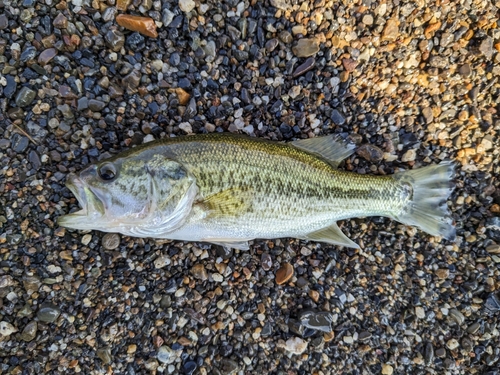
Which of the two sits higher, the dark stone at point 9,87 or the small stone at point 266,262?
the dark stone at point 9,87

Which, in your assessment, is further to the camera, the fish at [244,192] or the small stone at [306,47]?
the small stone at [306,47]

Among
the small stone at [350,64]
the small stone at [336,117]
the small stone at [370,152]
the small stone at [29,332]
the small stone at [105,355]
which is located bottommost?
the small stone at [105,355]

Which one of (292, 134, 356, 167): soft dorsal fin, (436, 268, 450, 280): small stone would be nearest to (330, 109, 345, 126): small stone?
(292, 134, 356, 167): soft dorsal fin

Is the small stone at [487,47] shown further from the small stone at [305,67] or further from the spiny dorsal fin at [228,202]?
the spiny dorsal fin at [228,202]

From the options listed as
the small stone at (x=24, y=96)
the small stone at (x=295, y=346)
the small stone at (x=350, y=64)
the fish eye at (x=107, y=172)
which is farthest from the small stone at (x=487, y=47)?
the small stone at (x=24, y=96)

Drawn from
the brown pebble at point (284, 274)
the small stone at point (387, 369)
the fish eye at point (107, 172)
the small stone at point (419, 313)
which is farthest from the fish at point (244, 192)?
the small stone at point (387, 369)

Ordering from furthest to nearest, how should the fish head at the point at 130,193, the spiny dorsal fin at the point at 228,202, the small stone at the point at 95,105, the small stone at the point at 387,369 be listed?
1. the small stone at the point at 387,369
2. the small stone at the point at 95,105
3. the spiny dorsal fin at the point at 228,202
4. the fish head at the point at 130,193

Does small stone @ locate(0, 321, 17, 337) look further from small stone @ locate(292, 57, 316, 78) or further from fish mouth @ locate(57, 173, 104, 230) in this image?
small stone @ locate(292, 57, 316, 78)

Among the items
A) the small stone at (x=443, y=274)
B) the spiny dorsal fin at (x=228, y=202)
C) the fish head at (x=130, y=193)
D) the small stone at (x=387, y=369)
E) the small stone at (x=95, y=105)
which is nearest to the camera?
the fish head at (x=130, y=193)
